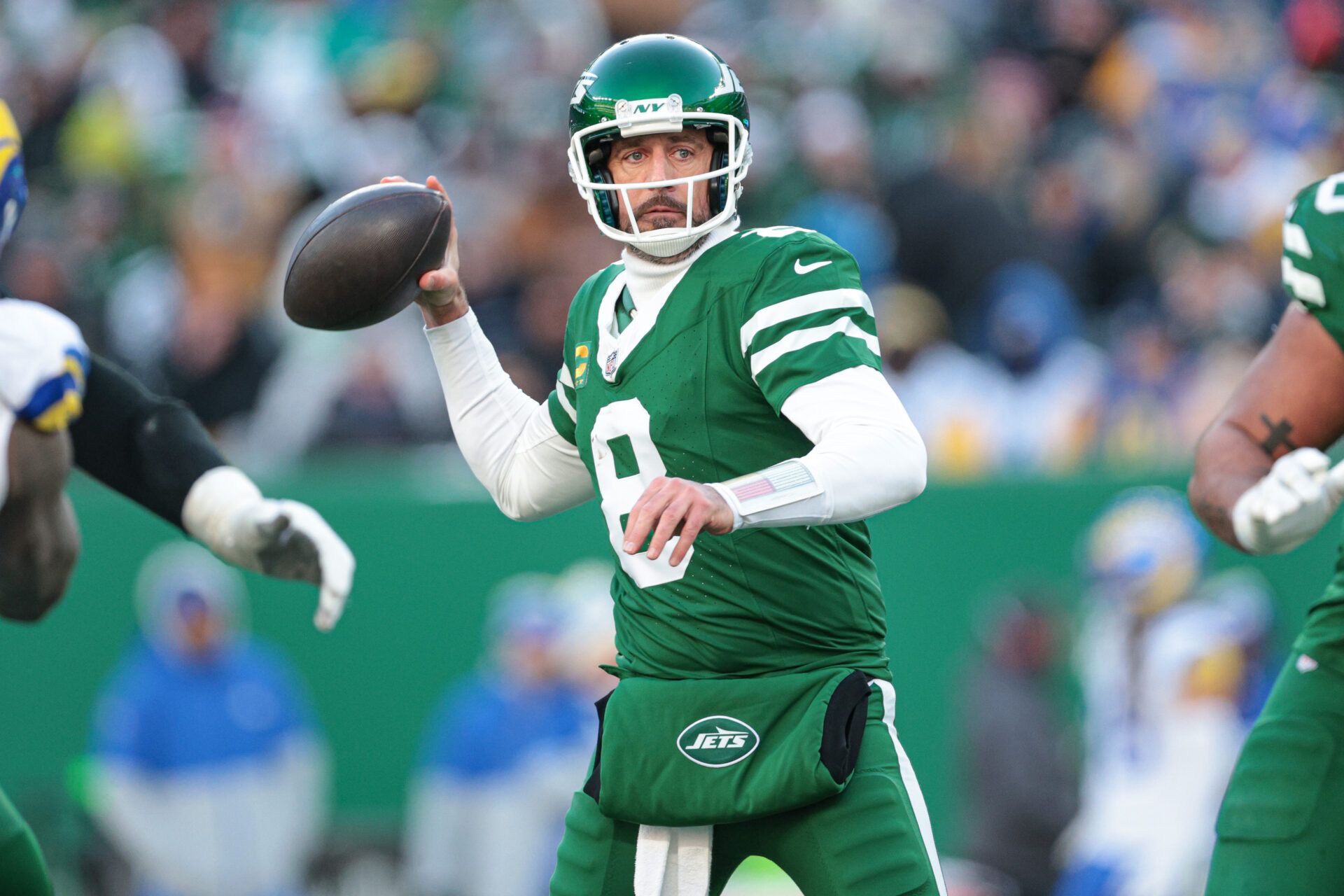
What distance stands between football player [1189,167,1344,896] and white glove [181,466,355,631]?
1620mm

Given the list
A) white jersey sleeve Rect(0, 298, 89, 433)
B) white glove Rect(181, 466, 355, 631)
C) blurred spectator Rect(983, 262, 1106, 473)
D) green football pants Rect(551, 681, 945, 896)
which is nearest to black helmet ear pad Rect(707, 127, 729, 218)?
green football pants Rect(551, 681, 945, 896)

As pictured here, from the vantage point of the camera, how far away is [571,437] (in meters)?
3.71

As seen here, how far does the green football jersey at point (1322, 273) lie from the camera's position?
3.26m

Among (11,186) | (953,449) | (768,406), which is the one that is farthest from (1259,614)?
(11,186)

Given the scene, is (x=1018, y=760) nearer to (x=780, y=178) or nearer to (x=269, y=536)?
(x=780, y=178)

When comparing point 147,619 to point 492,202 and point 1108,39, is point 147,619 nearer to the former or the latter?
point 492,202

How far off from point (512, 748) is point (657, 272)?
14.8 feet

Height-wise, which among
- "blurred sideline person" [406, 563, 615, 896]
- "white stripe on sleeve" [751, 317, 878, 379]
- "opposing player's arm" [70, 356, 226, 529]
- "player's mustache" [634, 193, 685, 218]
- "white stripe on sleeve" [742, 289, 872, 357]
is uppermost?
"player's mustache" [634, 193, 685, 218]

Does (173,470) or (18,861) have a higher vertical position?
(173,470)

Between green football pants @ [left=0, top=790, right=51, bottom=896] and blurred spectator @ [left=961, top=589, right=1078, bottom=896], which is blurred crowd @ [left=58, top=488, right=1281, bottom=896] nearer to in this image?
blurred spectator @ [left=961, top=589, right=1078, bottom=896]

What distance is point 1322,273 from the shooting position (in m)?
3.26

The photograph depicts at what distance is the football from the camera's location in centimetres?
360

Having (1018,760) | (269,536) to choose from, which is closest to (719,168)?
(269,536)

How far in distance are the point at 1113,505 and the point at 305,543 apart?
14.6 feet
